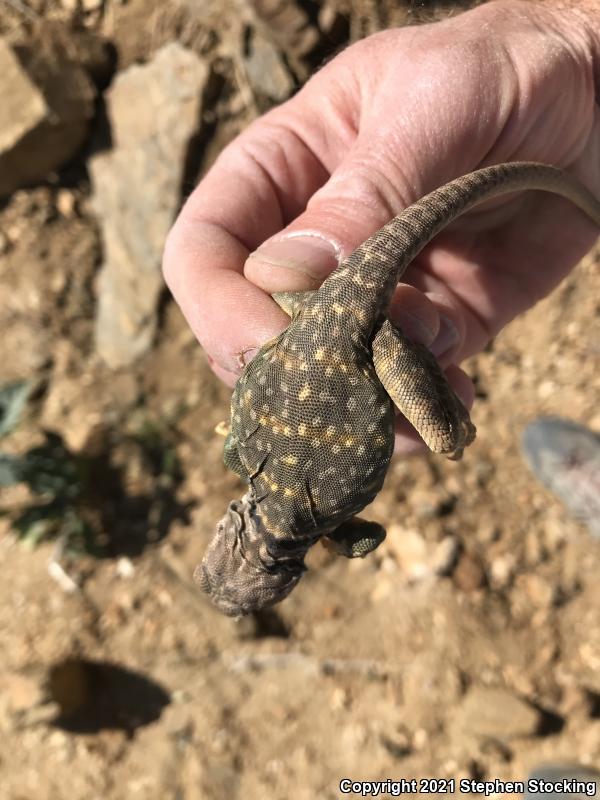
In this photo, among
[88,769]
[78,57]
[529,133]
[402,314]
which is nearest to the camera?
[402,314]

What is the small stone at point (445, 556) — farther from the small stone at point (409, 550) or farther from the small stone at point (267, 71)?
the small stone at point (267, 71)

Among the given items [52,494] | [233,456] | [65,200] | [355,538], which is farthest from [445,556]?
[65,200]

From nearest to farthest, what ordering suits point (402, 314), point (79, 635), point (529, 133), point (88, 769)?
1. point (402, 314)
2. point (529, 133)
3. point (88, 769)
4. point (79, 635)

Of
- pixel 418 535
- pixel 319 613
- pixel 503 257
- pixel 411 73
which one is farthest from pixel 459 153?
pixel 319 613

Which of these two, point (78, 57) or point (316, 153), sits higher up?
point (78, 57)

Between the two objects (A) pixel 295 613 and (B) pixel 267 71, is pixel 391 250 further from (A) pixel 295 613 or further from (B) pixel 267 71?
(B) pixel 267 71

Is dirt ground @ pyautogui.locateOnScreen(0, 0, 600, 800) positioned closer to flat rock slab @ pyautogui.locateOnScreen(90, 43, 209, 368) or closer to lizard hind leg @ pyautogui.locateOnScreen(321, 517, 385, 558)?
flat rock slab @ pyautogui.locateOnScreen(90, 43, 209, 368)

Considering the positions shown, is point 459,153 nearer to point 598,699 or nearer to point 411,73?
point 411,73

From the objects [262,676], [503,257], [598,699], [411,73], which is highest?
[411,73]
